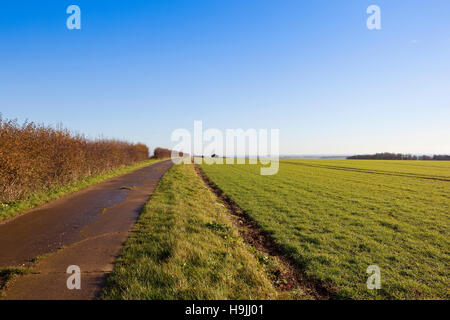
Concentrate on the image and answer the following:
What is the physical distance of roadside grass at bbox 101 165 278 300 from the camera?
3.42 m

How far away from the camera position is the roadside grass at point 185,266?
11.2 ft

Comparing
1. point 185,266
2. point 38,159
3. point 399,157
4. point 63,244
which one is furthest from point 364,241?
point 399,157

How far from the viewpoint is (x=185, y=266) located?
4180 millimetres

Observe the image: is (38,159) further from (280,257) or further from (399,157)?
(399,157)

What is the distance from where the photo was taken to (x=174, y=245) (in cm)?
502

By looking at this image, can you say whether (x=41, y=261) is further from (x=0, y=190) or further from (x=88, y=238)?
(x=0, y=190)

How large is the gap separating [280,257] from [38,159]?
12.5 metres

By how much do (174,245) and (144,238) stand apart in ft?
3.77

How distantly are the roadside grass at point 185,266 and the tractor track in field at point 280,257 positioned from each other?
0.64 metres

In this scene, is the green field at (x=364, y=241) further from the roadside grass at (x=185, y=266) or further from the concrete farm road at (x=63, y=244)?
the concrete farm road at (x=63, y=244)

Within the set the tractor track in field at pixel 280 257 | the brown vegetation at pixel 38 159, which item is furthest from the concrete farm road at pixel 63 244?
the tractor track in field at pixel 280 257

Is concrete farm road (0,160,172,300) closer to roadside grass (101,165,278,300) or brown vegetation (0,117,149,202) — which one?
roadside grass (101,165,278,300)
